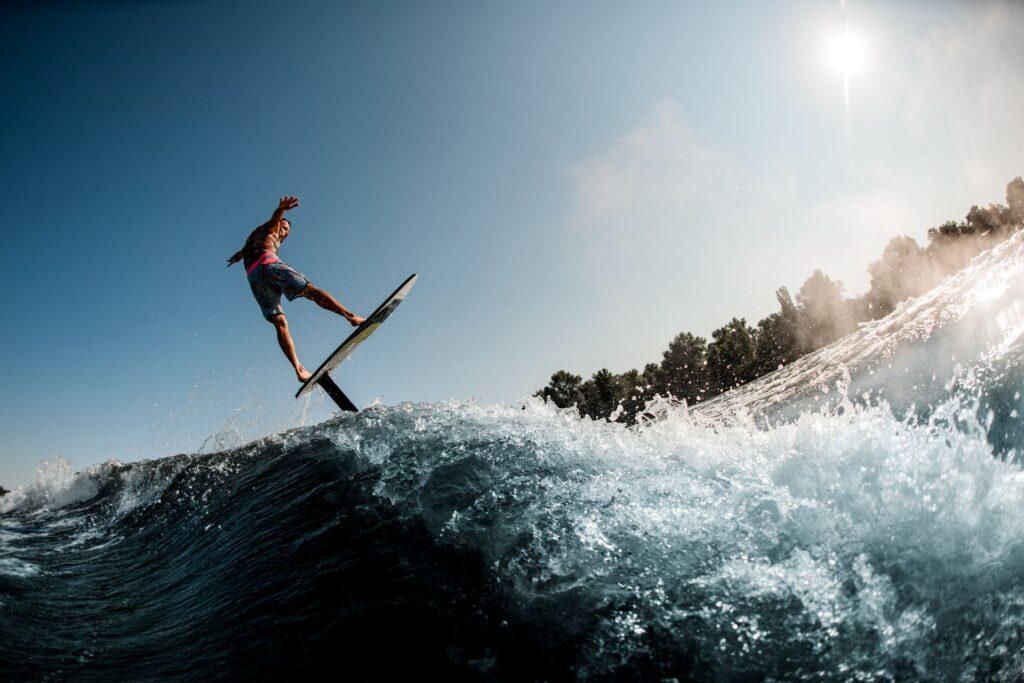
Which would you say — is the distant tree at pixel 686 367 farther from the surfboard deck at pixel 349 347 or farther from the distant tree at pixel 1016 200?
the surfboard deck at pixel 349 347

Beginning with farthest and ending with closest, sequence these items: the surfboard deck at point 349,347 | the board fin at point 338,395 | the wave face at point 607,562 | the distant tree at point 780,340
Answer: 1. the distant tree at point 780,340
2. the board fin at point 338,395
3. the surfboard deck at point 349,347
4. the wave face at point 607,562

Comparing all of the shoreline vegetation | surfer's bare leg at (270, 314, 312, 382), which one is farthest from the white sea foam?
the shoreline vegetation

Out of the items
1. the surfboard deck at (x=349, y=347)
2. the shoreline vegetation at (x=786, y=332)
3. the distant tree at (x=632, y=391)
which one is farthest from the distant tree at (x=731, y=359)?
the surfboard deck at (x=349, y=347)

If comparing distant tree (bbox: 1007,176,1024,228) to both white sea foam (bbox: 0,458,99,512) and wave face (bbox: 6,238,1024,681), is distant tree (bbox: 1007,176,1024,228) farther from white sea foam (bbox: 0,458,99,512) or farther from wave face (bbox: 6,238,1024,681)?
white sea foam (bbox: 0,458,99,512)

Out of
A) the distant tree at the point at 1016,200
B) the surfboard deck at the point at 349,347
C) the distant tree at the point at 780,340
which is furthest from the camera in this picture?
the distant tree at the point at 780,340

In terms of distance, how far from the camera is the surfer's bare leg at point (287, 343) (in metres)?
7.83

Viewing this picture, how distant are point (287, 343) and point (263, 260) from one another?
139 centimetres

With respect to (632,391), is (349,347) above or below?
above

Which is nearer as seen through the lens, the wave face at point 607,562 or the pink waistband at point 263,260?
the wave face at point 607,562

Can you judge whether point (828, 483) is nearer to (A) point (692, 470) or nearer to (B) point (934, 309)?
(A) point (692, 470)

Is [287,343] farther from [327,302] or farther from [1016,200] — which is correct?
[1016,200]

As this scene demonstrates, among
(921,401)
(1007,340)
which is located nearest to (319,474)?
(921,401)

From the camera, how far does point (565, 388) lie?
70.1m

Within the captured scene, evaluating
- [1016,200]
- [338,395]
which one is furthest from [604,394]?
[338,395]
